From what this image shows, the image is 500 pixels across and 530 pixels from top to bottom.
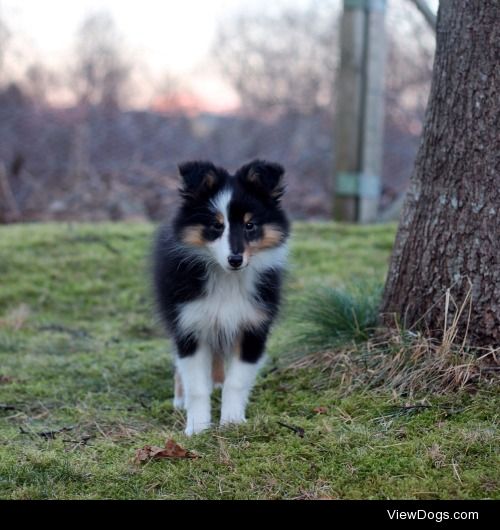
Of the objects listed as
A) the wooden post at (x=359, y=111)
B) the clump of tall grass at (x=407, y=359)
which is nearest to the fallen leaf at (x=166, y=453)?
the clump of tall grass at (x=407, y=359)

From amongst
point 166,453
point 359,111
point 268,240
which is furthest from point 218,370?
point 359,111

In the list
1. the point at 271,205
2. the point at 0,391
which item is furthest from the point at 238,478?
the point at 0,391

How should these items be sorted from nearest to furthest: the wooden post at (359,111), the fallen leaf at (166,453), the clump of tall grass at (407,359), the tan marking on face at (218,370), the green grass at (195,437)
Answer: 1. the green grass at (195,437)
2. the fallen leaf at (166,453)
3. the clump of tall grass at (407,359)
4. the tan marking on face at (218,370)
5. the wooden post at (359,111)

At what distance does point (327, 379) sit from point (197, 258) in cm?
106

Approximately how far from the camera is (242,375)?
4.52 m

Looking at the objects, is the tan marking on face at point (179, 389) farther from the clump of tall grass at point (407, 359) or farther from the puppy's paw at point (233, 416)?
the clump of tall grass at point (407, 359)

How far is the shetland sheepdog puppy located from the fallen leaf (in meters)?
0.67

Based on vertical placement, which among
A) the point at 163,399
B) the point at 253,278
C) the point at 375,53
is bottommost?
the point at 163,399

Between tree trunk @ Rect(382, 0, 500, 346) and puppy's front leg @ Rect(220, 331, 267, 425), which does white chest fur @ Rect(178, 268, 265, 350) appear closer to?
puppy's front leg @ Rect(220, 331, 267, 425)

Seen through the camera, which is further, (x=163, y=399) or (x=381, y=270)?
(x=381, y=270)

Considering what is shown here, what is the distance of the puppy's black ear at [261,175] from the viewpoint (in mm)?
4555

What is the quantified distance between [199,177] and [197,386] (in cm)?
119
